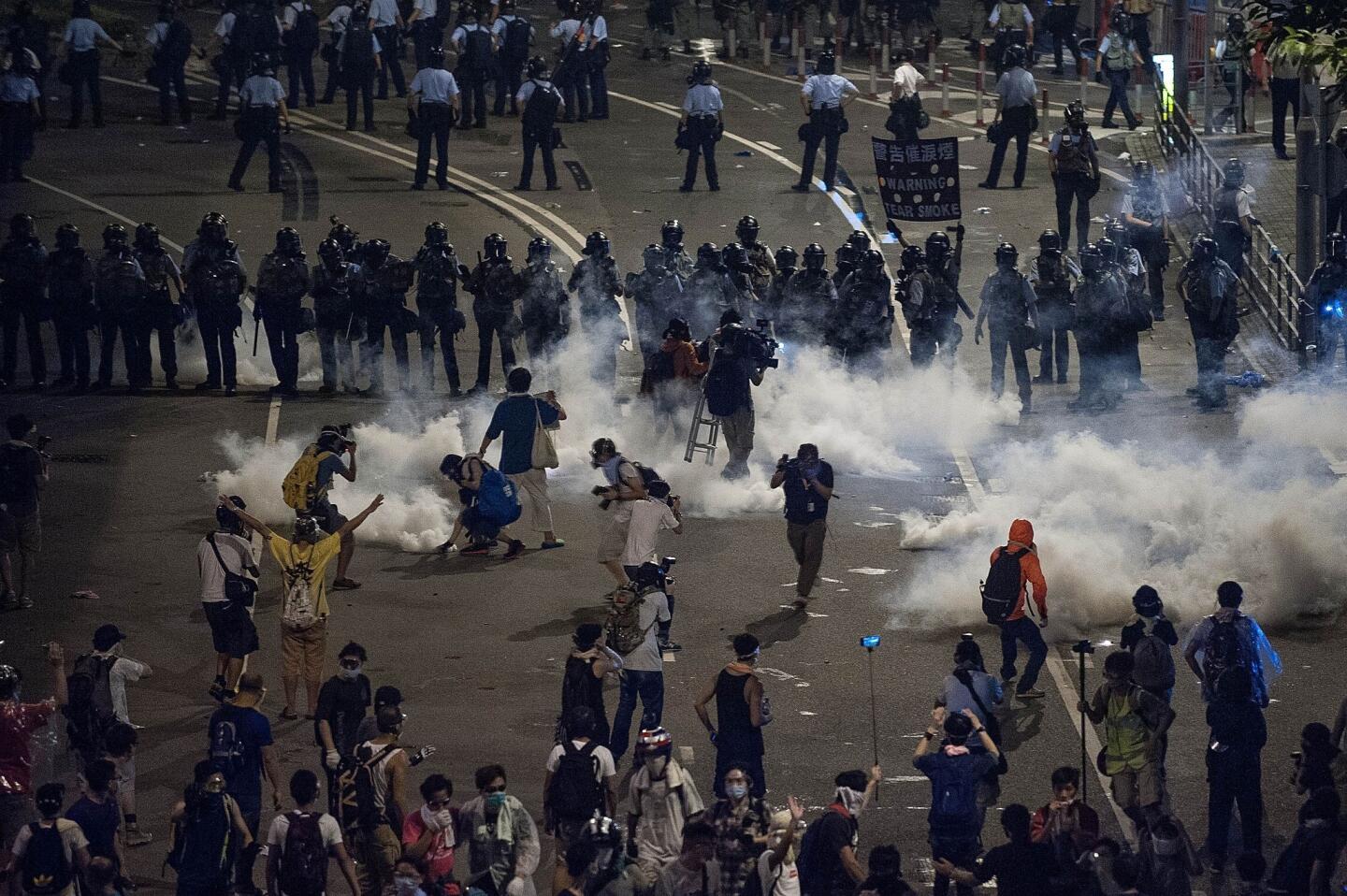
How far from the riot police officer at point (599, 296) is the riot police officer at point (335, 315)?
7.39ft

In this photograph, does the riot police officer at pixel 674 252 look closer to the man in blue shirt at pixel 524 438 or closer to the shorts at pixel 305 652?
the man in blue shirt at pixel 524 438

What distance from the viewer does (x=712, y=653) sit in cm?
1670

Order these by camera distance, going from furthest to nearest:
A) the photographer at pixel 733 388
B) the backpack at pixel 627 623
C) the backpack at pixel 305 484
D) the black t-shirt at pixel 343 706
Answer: the photographer at pixel 733 388, the backpack at pixel 305 484, the backpack at pixel 627 623, the black t-shirt at pixel 343 706

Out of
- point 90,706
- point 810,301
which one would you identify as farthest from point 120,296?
point 90,706

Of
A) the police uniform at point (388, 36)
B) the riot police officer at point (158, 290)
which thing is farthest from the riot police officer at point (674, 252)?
the police uniform at point (388, 36)

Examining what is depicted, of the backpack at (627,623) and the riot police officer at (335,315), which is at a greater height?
the riot police officer at (335,315)

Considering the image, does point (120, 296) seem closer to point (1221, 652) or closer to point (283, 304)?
point (283, 304)

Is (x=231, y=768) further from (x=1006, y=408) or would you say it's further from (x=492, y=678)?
(x=1006, y=408)

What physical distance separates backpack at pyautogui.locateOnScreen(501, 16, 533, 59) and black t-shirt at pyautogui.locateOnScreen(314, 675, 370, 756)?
21405mm

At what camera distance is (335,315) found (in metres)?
24.0

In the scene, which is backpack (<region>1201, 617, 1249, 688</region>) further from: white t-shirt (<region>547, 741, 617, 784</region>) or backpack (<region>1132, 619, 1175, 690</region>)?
white t-shirt (<region>547, 741, 617, 784</region>)

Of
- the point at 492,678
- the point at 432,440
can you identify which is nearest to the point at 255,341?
the point at 432,440

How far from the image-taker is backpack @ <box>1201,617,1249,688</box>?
13.4 meters

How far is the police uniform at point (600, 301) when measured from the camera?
79.3 feet
